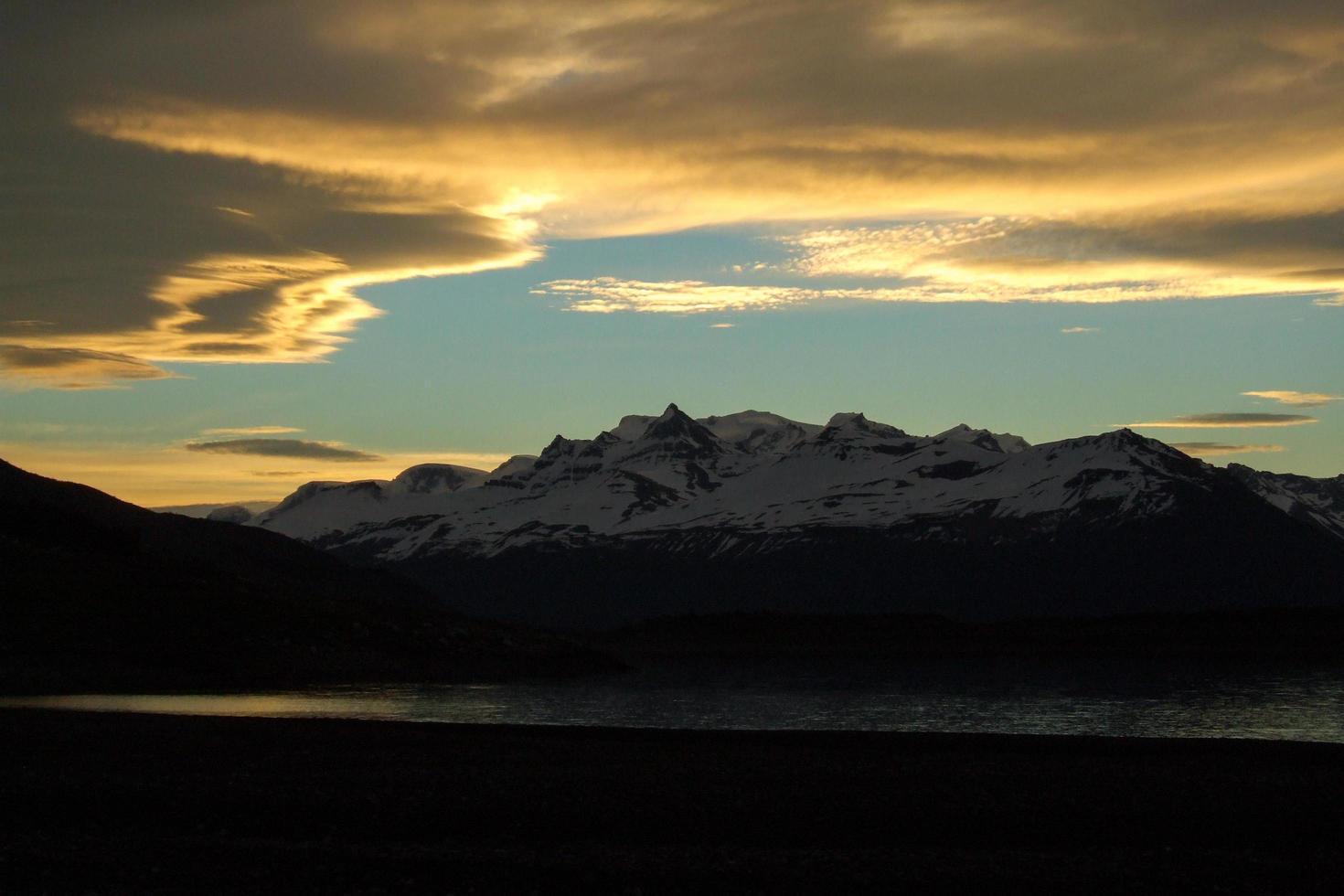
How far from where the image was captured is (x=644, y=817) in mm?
38562

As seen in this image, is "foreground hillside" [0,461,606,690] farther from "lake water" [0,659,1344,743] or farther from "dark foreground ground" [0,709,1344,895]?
"dark foreground ground" [0,709,1344,895]

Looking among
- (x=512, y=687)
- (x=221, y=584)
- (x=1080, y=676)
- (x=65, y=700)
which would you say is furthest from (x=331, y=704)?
(x=1080, y=676)

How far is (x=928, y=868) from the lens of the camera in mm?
32000

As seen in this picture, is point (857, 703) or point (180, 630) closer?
point (857, 703)

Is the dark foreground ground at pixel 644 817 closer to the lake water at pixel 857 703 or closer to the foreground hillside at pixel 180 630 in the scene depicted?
the lake water at pixel 857 703

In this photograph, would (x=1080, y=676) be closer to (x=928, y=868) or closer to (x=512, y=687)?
(x=512, y=687)

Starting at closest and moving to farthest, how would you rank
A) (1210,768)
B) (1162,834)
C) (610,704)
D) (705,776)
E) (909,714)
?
(1162,834), (705,776), (1210,768), (909,714), (610,704)

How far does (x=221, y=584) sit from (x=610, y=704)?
73.9m

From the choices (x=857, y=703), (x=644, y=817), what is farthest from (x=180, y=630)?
(x=644, y=817)

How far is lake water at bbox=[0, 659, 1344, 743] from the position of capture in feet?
269

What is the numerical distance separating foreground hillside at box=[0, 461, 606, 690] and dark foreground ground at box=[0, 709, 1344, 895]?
198ft

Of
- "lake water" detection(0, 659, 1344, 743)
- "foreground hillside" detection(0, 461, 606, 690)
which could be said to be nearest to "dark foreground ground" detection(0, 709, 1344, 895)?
"lake water" detection(0, 659, 1344, 743)

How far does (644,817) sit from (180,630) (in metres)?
103

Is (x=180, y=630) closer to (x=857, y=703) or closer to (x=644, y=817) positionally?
(x=857, y=703)
